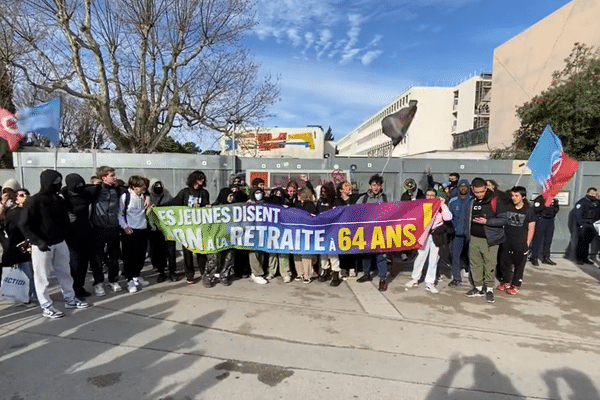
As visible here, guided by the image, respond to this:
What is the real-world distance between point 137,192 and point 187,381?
355cm

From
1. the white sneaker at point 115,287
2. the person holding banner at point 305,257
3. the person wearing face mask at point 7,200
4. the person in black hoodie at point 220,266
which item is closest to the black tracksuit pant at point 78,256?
the white sneaker at point 115,287

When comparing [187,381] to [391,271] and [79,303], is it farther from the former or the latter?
[391,271]

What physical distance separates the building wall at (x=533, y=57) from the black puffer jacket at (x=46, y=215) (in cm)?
2772

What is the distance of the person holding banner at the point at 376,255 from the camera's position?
20.7 feet

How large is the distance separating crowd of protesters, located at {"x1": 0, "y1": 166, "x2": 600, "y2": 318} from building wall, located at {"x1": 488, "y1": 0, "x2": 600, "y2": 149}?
2298 centimetres

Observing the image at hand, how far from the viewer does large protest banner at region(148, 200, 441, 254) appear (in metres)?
6.31

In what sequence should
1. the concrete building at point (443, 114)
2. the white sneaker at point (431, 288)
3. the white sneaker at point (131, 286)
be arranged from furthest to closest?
the concrete building at point (443, 114)
the white sneaker at point (431, 288)
the white sneaker at point (131, 286)

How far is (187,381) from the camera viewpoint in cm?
338

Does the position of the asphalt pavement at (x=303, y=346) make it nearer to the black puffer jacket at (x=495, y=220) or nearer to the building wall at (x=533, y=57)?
the black puffer jacket at (x=495, y=220)

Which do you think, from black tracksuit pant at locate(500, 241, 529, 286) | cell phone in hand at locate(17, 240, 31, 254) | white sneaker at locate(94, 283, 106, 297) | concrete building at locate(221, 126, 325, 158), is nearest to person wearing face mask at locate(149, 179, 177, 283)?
white sneaker at locate(94, 283, 106, 297)

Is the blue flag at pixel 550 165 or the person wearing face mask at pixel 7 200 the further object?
the blue flag at pixel 550 165

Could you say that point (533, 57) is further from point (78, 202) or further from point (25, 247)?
point (25, 247)

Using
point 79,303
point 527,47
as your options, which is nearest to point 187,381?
point 79,303

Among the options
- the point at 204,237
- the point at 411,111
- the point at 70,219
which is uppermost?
the point at 411,111
